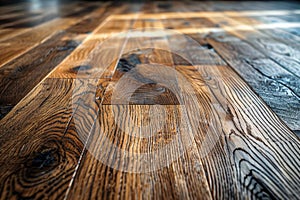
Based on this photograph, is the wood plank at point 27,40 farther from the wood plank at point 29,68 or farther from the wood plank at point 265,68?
the wood plank at point 265,68

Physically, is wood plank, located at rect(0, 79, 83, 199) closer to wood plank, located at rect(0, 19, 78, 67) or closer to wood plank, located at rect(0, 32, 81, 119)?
wood plank, located at rect(0, 32, 81, 119)

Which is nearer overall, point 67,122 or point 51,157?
point 51,157

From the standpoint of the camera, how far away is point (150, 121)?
622mm

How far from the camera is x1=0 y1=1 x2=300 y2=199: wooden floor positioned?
0.44m

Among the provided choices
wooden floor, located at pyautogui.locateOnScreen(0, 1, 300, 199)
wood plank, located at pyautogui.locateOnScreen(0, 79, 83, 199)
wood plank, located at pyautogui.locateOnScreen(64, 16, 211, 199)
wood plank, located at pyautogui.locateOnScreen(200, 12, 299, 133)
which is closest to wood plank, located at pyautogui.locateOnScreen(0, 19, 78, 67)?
wooden floor, located at pyautogui.locateOnScreen(0, 1, 300, 199)

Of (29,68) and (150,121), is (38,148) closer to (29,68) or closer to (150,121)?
(150,121)

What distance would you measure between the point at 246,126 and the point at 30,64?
2.50ft

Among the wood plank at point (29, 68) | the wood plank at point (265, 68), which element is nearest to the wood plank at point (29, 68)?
the wood plank at point (29, 68)

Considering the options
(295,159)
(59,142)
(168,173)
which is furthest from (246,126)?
(59,142)

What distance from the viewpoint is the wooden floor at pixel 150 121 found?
44 centimetres

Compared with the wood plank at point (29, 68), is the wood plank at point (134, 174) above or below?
above

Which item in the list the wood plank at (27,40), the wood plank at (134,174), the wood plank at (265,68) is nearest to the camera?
the wood plank at (134,174)

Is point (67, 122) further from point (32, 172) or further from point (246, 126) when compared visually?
point (246, 126)

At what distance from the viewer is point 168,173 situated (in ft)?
1.51
